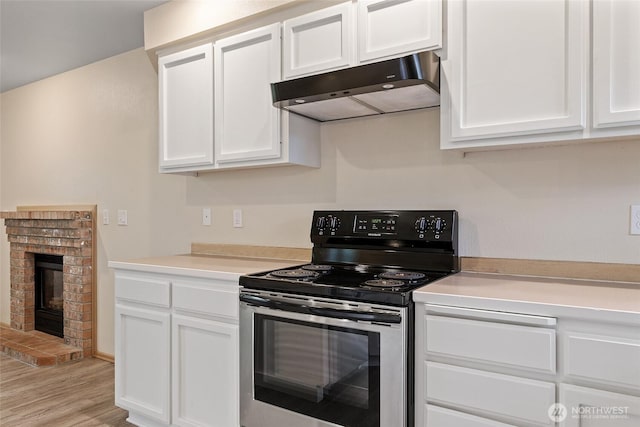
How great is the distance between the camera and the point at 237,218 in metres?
2.93

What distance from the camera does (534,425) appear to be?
1.41 m

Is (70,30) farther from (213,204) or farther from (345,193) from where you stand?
(345,193)

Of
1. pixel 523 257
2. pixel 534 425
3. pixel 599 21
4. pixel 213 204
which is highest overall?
pixel 599 21

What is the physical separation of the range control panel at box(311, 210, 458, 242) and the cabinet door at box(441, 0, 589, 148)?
40cm

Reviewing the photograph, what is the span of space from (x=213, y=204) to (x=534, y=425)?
2.29 meters

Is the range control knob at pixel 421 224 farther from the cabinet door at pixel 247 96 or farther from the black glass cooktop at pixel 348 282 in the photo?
the cabinet door at pixel 247 96

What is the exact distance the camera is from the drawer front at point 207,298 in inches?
82.7

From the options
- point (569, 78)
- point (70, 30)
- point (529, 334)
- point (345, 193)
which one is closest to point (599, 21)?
point (569, 78)

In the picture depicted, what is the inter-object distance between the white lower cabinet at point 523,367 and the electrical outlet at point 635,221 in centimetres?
66

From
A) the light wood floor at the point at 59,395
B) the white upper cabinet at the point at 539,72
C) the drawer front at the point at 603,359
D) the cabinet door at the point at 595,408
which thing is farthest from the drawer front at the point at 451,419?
the light wood floor at the point at 59,395

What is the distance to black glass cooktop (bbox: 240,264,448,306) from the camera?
65.4 inches

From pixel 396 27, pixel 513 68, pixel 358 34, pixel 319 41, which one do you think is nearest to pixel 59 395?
pixel 319 41

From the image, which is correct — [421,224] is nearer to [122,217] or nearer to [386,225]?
[386,225]

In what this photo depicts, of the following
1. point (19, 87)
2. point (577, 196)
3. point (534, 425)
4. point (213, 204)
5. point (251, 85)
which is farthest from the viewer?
point (19, 87)
